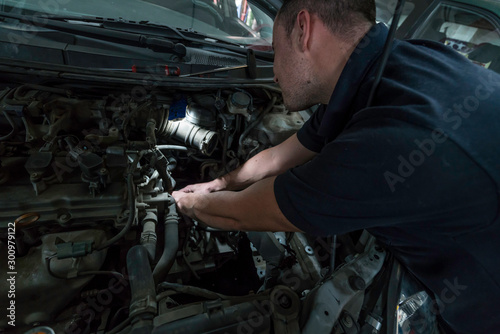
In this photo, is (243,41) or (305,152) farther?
(243,41)

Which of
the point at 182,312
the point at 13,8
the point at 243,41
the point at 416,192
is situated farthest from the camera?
the point at 243,41

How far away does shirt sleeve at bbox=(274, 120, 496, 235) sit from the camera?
0.56 meters

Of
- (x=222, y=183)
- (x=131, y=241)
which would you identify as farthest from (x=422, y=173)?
(x=131, y=241)

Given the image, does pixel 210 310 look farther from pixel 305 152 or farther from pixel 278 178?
pixel 305 152

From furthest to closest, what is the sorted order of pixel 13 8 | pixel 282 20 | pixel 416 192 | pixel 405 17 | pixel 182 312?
pixel 405 17 < pixel 13 8 < pixel 282 20 < pixel 182 312 < pixel 416 192

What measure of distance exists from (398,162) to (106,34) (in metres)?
1.30

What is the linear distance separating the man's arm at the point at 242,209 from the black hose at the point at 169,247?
50 millimetres

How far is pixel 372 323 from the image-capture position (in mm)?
725

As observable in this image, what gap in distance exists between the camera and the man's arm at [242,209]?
0.73 m

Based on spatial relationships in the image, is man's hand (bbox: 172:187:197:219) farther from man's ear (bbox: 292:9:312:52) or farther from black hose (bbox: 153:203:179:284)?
man's ear (bbox: 292:9:312:52)

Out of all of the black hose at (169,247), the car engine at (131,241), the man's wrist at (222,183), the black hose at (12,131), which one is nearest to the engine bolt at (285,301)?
the car engine at (131,241)

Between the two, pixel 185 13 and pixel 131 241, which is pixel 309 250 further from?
pixel 185 13

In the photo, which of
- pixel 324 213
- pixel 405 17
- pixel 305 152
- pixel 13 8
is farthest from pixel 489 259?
pixel 405 17

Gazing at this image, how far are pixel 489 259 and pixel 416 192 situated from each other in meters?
0.32
